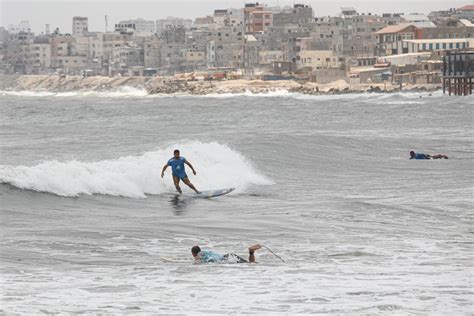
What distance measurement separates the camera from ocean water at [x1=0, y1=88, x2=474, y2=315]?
463 inches

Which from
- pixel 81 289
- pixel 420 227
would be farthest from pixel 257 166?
pixel 81 289

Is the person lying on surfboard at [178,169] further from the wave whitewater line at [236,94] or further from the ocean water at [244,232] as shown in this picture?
the wave whitewater line at [236,94]

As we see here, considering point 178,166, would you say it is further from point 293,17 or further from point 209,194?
point 293,17

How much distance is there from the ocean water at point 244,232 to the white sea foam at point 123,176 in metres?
0.04

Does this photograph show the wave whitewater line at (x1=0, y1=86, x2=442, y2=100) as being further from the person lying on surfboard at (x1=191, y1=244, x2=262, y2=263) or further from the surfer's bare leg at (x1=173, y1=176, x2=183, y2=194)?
the person lying on surfboard at (x1=191, y1=244, x2=262, y2=263)

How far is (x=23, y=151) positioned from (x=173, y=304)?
28.1 metres

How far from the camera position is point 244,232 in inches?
681

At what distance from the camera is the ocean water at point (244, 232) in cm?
1175

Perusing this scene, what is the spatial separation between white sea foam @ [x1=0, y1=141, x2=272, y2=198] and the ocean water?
0.15 ft

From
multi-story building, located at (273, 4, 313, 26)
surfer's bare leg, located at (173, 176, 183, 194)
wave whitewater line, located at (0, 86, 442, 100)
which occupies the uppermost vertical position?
multi-story building, located at (273, 4, 313, 26)

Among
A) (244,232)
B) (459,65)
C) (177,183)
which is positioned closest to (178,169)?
(177,183)

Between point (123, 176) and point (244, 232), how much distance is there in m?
7.53

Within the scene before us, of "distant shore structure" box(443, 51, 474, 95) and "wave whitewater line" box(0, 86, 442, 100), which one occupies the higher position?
"distant shore structure" box(443, 51, 474, 95)

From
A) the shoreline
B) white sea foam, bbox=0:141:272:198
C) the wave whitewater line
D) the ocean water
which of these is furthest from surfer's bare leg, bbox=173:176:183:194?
the shoreline
